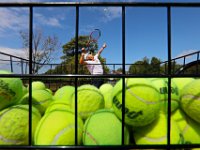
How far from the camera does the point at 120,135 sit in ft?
3.17

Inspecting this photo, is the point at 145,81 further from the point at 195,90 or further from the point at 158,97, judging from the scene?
the point at 195,90

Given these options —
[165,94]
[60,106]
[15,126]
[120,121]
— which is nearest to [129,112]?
[120,121]

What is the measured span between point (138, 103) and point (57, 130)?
33 centimetres

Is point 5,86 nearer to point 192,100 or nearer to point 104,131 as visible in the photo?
point 104,131

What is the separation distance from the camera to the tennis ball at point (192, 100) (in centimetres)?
100

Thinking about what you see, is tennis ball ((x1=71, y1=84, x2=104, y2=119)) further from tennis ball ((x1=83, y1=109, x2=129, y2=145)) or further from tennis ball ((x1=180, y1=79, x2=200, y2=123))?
tennis ball ((x1=180, y1=79, x2=200, y2=123))

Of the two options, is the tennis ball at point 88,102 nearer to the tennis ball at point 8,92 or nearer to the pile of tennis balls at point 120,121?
the pile of tennis balls at point 120,121

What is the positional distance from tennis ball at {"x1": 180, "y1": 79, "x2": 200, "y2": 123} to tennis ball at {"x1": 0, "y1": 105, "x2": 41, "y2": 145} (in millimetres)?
613

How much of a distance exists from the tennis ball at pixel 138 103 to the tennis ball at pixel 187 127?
12 centimetres

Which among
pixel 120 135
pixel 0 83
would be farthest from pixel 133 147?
pixel 0 83

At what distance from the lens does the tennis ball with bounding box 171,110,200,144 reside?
1.06 metres

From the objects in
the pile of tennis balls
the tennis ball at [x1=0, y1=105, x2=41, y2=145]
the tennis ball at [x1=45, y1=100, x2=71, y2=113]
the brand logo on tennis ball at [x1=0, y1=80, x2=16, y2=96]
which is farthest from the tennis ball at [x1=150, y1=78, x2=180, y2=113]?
the brand logo on tennis ball at [x1=0, y1=80, x2=16, y2=96]

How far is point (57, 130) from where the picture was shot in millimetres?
995

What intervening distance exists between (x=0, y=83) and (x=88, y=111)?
0.40m
